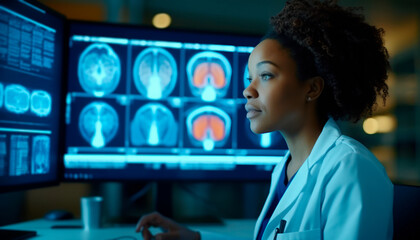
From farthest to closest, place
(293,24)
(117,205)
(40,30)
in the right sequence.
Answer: (117,205) < (40,30) < (293,24)

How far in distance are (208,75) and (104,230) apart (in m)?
0.64

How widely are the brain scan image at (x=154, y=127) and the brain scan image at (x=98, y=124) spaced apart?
8 centimetres

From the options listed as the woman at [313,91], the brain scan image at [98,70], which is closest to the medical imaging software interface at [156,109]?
the brain scan image at [98,70]

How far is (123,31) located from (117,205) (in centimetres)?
70

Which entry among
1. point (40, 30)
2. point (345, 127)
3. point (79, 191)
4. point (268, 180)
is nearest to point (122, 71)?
point (40, 30)

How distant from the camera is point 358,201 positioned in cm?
66

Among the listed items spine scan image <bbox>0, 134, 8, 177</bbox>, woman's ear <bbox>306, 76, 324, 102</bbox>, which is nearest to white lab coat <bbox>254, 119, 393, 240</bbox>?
woman's ear <bbox>306, 76, 324, 102</bbox>

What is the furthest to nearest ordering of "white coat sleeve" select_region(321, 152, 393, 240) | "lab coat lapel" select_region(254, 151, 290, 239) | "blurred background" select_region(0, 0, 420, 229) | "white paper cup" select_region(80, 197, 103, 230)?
"blurred background" select_region(0, 0, 420, 229), "white paper cup" select_region(80, 197, 103, 230), "lab coat lapel" select_region(254, 151, 290, 239), "white coat sleeve" select_region(321, 152, 393, 240)

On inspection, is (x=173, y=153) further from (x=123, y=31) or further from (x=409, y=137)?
(x=409, y=137)

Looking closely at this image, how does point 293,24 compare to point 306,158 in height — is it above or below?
above

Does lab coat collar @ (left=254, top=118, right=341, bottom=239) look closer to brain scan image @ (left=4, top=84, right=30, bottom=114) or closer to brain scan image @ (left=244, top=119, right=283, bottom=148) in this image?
brain scan image @ (left=244, top=119, right=283, bottom=148)

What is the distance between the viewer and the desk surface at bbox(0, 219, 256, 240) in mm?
1085

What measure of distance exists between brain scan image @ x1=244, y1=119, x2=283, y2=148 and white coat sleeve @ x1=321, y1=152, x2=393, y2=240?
655 mm

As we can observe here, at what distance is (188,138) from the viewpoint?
1328 millimetres
